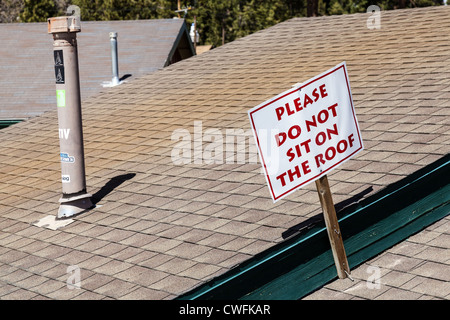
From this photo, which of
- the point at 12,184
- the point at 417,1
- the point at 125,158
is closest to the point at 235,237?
the point at 125,158

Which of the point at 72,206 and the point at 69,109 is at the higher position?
the point at 69,109

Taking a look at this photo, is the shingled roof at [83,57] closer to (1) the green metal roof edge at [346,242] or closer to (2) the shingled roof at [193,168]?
(2) the shingled roof at [193,168]

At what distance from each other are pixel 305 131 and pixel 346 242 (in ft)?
3.88

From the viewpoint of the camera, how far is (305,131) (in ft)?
16.4

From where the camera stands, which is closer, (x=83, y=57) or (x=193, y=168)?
(x=193, y=168)

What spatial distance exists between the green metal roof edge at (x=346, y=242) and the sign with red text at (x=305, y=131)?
0.59m

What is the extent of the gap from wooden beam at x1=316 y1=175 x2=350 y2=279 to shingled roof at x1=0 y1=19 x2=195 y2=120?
18233mm

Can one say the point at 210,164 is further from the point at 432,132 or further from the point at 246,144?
the point at 432,132

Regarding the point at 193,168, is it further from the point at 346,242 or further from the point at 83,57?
the point at 83,57

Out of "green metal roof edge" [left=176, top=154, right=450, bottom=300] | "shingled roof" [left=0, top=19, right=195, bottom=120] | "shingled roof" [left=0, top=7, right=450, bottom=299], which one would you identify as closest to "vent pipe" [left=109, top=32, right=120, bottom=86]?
"shingled roof" [left=0, top=19, right=195, bottom=120]

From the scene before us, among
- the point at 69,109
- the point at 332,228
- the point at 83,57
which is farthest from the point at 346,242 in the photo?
the point at 83,57

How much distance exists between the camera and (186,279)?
5363 millimetres

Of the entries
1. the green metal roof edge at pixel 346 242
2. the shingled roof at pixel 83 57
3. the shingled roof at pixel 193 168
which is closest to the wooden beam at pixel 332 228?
the green metal roof edge at pixel 346 242

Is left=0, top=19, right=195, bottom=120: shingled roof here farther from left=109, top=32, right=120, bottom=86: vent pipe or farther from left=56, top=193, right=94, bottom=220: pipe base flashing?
left=56, top=193, right=94, bottom=220: pipe base flashing
